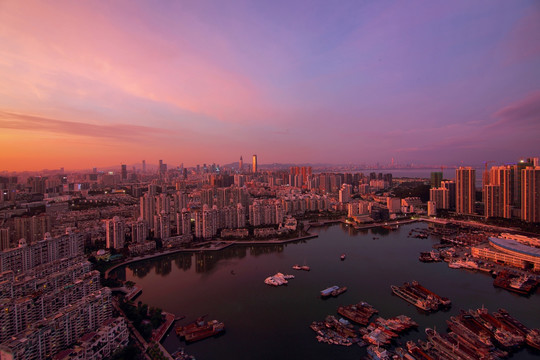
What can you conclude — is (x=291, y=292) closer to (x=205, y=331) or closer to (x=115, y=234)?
(x=205, y=331)

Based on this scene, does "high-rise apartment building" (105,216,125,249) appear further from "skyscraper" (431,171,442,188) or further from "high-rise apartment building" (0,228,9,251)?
"skyscraper" (431,171,442,188)

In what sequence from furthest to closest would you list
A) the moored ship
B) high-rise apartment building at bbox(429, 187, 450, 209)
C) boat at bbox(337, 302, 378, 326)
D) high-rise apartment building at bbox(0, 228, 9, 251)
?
high-rise apartment building at bbox(429, 187, 450, 209), high-rise apartment building at bbox(0, 228, 9, 251), boat at bbox(337, 302, 378, 326), the moored ship

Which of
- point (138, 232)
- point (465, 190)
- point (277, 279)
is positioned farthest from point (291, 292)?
point (465, 190)

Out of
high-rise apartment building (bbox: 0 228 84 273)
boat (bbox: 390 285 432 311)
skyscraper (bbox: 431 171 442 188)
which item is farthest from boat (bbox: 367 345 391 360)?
skyscraper (bbox: 431 171 442 188)

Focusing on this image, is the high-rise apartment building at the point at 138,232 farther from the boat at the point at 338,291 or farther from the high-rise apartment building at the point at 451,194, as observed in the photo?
the high-rise apartment building at the point at 451,194

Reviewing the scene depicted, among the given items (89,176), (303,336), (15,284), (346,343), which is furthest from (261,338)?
(89,176)

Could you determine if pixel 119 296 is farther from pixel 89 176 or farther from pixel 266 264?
pixel 89 176

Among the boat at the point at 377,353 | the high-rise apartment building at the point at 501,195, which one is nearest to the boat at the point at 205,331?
the boat at the point at 377,353
